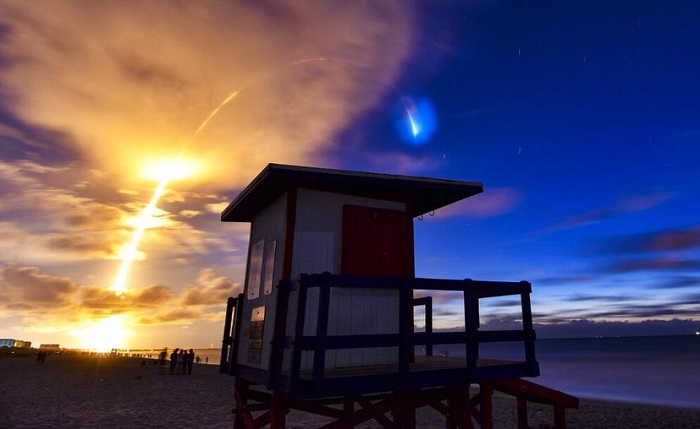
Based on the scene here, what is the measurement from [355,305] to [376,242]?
1328mm

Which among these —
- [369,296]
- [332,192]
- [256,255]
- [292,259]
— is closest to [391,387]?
[369,296]

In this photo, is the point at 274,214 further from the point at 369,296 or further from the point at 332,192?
the point at 369,296

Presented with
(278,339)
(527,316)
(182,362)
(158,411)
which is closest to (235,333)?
(278,339)

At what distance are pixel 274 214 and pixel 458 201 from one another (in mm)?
4103

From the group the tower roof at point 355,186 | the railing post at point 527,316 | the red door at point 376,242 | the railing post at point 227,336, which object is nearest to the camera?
the railing post at point 527,316

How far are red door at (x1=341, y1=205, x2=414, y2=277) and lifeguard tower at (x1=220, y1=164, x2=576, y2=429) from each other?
0.07 feet

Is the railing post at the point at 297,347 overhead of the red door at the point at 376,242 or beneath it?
beneath

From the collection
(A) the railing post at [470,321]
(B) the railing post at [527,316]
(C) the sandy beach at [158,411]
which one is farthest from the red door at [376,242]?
(C) the sandy beach at [158,411]

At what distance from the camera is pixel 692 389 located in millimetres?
43000

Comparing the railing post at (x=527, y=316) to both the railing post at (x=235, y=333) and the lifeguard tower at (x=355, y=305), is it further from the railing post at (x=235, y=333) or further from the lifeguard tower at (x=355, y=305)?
the railing post at (x=235, y=333)

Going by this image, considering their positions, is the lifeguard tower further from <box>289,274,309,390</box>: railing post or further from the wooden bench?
the wooden bench

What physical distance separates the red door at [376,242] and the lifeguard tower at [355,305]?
0.07 ft

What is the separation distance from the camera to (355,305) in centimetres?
768

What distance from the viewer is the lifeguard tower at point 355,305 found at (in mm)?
6324
